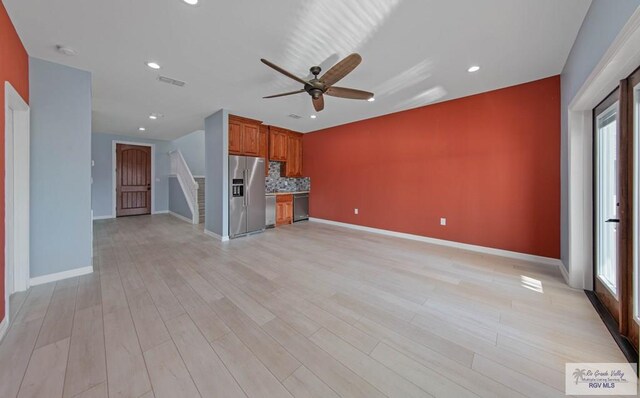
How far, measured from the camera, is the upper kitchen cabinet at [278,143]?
582 centimetres

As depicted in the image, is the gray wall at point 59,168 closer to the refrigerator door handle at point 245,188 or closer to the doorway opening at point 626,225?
the refrigerator door handle at point 245,188

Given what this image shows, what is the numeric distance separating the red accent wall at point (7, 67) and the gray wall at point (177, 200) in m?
4.46

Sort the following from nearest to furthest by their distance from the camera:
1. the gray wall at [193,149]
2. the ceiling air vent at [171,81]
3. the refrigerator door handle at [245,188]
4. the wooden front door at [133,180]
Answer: the ceiling air vent at [171,81] < the refrigerator door handle at [245,188] < the wooden front door at [133,180] < the gray wall at [193,149]

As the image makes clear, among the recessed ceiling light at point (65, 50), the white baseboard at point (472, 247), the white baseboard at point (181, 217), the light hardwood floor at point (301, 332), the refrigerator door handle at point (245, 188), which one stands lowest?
the light hardwood floor at point (301, 332)

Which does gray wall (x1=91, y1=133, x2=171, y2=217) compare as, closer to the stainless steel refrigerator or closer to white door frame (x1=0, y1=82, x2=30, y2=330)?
the stainless steel refrigerator

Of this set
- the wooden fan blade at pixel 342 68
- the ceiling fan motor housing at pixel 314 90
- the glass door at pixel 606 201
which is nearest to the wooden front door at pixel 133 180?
the ceiling fan motor housing at pixel 314 90

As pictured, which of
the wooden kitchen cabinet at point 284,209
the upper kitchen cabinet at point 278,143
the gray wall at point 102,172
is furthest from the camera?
the gray wall at point 102,172

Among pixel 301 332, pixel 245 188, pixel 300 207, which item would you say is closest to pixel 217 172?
pixel 245 188

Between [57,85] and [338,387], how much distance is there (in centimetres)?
425

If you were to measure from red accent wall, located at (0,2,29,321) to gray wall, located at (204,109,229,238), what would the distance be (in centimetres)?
242

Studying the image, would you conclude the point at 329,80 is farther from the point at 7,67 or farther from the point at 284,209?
the point at 284,209

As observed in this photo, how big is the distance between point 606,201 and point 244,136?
17.6 ft

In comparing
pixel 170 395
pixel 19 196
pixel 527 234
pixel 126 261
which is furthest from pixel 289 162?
pixel 170 395

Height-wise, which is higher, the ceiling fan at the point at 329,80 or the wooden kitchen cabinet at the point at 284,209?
the ceiling fan at the point at 329,80
